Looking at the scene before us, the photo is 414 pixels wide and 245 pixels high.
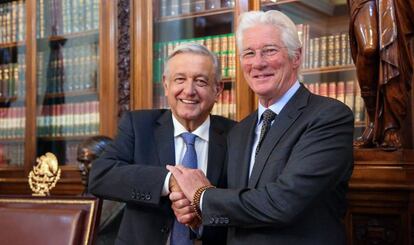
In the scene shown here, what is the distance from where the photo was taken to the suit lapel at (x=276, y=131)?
1512 mm

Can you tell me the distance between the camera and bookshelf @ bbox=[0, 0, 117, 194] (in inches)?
158

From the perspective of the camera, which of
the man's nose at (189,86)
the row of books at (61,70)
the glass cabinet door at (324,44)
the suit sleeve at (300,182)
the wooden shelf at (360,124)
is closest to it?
the suit sleeve at (300,182)

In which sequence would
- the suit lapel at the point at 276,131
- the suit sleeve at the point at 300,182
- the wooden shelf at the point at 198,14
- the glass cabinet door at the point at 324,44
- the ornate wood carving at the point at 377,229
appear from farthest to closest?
the wooden shelf at the point at 198,14
the glass cabinet door at the point at 324,44
the ornate wood carving at the point at 377,229
the suit lapel at the point at 276,131
the suit sleeve at the point at 300,182

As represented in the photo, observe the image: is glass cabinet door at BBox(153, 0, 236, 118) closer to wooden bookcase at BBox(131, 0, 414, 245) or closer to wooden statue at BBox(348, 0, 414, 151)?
wooden bookcase at BBox(131, 0, 414, 245)

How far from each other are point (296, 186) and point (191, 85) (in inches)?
21.4

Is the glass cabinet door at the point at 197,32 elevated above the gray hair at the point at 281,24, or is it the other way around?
the glass cabinet door at the point at 197,32

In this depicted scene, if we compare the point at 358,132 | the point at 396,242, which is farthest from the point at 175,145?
the point at 358,132

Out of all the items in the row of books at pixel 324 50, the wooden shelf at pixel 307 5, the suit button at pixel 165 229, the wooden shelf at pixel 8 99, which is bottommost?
the suit button at pixel 165 229

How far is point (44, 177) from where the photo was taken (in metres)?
3.11

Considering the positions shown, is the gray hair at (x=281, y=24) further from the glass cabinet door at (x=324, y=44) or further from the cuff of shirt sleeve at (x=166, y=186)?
the glass cabinet door at (x=324, y=44)

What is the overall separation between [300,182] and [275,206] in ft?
0.27

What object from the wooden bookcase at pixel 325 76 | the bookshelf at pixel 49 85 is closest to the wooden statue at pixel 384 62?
the wooden bookcase at pixel 325 76

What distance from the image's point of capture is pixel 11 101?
173 inches

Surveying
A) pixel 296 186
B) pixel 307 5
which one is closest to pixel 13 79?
pixel 307 5
